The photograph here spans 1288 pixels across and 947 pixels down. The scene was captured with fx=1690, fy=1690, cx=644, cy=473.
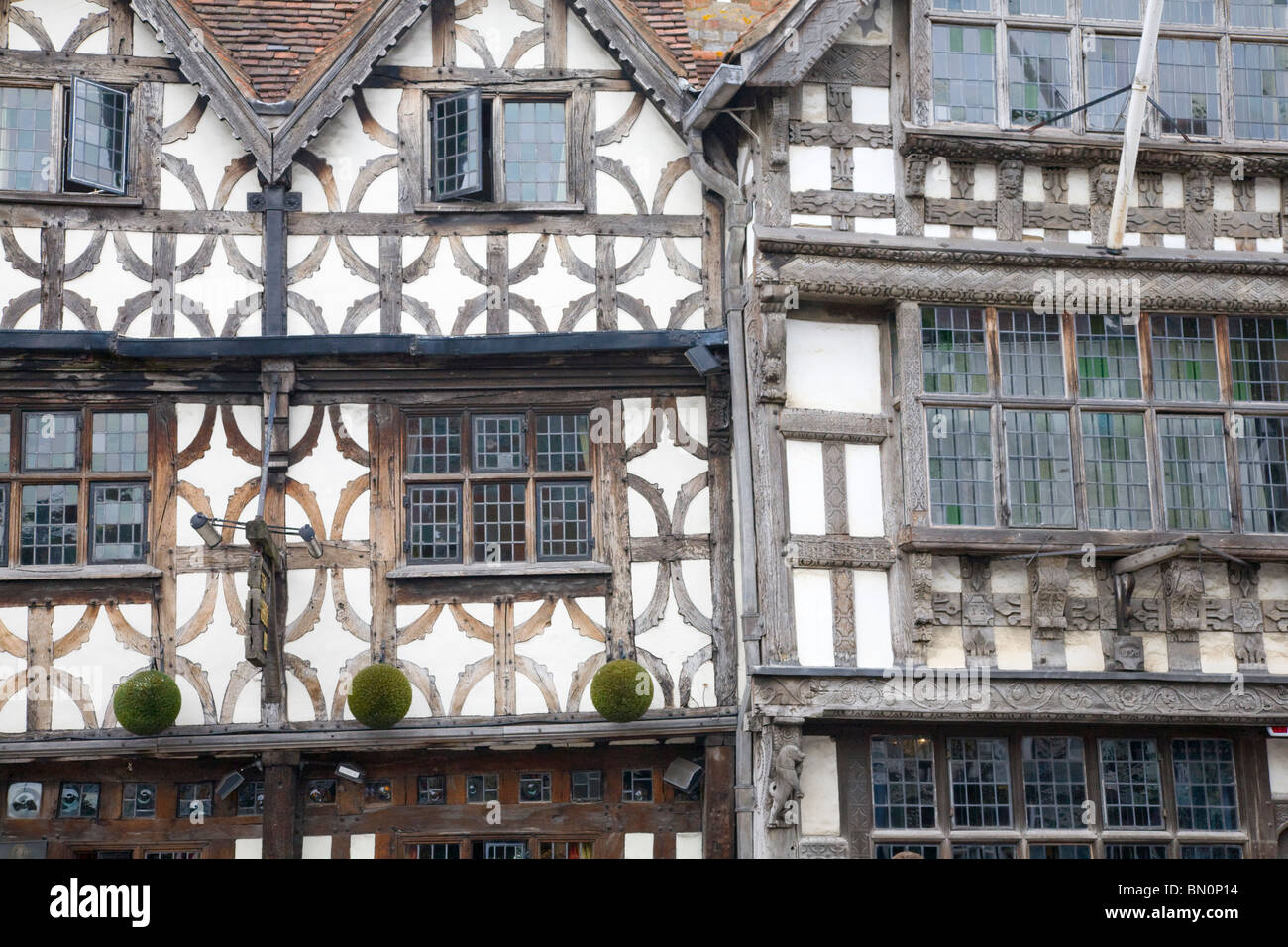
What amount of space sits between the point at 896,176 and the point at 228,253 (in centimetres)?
533

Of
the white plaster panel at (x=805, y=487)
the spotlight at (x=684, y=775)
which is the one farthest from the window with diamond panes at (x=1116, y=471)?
the spotlight at (x=684, y=775)

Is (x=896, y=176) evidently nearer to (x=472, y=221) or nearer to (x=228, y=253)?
(x=472, y=221)

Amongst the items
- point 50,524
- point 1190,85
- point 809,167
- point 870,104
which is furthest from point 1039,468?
point 50,524

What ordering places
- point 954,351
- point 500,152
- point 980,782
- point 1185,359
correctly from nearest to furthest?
point 980,782 → point 954,351 → point 1185,359 → point 500,152

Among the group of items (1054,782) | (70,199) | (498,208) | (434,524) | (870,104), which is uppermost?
(870,104)

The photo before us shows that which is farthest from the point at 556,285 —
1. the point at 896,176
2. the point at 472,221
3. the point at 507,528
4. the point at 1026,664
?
the point at 1026,664

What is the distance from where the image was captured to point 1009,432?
1293cm

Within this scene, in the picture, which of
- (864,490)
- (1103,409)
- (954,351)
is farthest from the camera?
(1103,409)

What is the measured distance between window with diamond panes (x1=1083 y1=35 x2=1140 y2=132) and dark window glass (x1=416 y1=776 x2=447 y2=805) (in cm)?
725

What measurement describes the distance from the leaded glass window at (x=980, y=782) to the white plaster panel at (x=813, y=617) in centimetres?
135

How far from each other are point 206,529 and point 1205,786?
25.9 ft

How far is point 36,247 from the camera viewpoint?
13.4 m

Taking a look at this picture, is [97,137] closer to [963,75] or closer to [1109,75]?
[963,75]

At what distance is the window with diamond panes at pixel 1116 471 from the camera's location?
12922 mm
